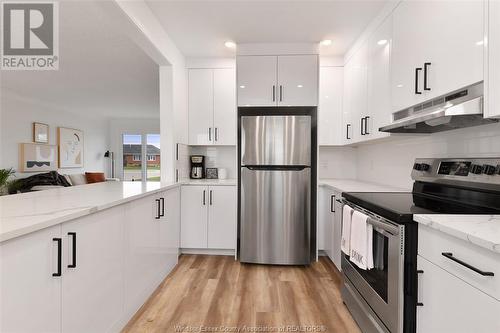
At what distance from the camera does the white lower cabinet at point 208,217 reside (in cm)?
305

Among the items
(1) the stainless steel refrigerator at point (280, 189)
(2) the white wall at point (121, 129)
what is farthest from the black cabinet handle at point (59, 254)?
(2) the white wall at point (121, 129)

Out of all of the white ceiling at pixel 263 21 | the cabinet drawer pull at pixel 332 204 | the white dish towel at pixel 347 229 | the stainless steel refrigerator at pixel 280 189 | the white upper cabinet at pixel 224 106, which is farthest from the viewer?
the white upper cabinet at pixel 224 106

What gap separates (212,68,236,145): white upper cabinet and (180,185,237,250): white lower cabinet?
2.29ft

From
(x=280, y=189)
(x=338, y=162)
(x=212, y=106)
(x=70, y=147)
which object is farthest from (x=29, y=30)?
(x=70, y=147)

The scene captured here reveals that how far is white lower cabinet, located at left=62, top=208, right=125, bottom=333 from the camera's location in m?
1.21

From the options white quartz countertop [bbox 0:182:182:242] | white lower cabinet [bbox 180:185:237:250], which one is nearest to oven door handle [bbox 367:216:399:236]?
white quartz countertop [bbox 0:182:182:242]

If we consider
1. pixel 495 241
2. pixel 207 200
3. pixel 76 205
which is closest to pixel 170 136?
pixel 207 200

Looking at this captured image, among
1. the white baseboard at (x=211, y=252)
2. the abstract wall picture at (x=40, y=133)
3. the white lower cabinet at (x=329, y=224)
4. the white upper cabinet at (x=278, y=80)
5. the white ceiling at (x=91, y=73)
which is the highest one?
the white ceiling at (x=91, y=73)

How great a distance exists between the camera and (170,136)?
2924 mm

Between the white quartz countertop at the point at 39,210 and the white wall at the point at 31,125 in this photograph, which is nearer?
the white quartz countertop at the point at 39,210

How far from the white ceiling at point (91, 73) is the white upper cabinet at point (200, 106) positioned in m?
0.70

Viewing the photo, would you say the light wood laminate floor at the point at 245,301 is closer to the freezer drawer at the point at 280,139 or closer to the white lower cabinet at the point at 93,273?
the white lower cabinet at the point at 93,273

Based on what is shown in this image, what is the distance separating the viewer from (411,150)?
2271 mm

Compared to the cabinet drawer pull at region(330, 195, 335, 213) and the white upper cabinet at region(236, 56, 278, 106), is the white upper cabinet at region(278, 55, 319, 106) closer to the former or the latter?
the white upper cabinet at region(236, 56, 278, 106)
